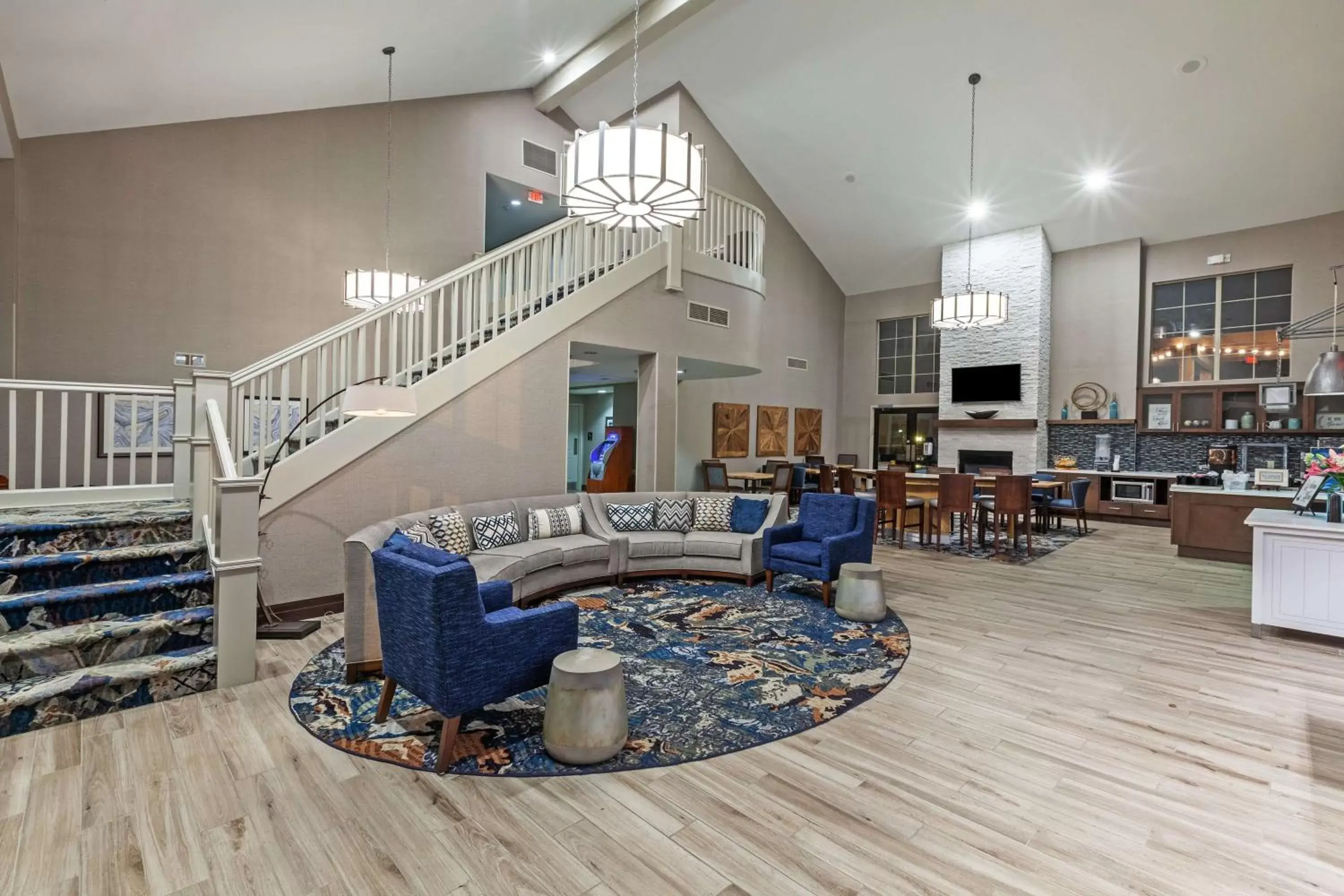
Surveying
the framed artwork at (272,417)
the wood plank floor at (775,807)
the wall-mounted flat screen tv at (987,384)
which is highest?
the wall-mounted flat screen tv at (987,384)

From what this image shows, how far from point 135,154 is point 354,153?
7.09 feet

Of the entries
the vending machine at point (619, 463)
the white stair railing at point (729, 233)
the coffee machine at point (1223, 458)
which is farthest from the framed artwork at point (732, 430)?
the coffee machine at point (1223, 458)

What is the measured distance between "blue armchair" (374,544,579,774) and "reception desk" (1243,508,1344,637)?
16.7 ft

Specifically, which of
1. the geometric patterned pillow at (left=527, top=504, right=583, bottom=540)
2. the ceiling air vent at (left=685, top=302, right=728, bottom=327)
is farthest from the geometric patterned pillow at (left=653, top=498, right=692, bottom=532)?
the ceiling air vent at (left=685, top=302, right=728, bottom=327)

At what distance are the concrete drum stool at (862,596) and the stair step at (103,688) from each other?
410 cm

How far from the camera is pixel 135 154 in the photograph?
6188mm

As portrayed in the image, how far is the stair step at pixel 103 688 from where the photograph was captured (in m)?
2.91

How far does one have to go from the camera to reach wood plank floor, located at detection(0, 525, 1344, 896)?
6.81 feet

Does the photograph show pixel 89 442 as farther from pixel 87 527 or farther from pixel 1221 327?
pixel 1221 327

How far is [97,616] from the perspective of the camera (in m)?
3.52

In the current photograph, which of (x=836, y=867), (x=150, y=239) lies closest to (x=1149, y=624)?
(x=836, y=867)

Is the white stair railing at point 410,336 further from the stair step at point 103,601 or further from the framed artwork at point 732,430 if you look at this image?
the framed artwork at point 732,430

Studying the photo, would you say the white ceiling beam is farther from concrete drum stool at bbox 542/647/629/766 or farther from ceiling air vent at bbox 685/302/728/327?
concrete drum stool at bbox 542/647/629/766

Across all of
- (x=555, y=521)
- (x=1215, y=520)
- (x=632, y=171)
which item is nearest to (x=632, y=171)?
(x=632, y=171)
